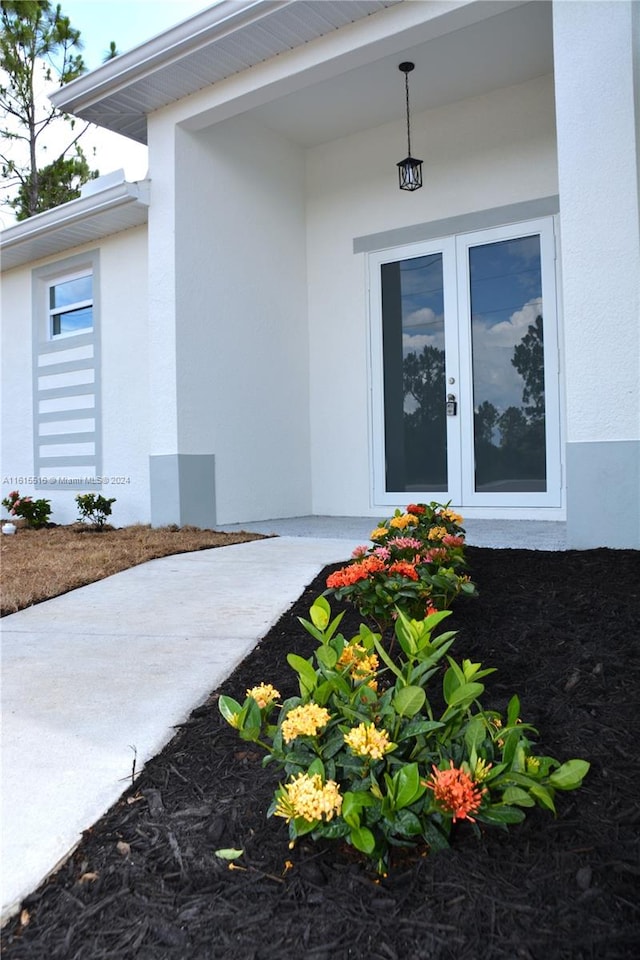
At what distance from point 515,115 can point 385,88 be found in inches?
48.0

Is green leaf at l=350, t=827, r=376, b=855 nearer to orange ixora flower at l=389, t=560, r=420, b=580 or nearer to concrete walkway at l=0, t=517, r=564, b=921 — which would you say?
concrete walkway at l=0, t=517, r=564, b=921

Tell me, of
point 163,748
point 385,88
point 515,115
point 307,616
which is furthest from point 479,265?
point 163,748

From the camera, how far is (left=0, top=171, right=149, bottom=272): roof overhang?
21.1 feet

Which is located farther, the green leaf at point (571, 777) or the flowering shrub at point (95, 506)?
the flowering shrub at point (95, 506)

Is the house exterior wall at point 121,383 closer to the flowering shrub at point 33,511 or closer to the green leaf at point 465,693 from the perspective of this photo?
the flowering shrub at point 33,511

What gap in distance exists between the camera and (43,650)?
2770 mm

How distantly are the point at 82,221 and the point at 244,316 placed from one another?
1903 mm

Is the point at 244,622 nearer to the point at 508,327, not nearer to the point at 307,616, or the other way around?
the point at 307,616

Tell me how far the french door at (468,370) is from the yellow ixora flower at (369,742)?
203 inches

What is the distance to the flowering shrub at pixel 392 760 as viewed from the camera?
133 centimetres

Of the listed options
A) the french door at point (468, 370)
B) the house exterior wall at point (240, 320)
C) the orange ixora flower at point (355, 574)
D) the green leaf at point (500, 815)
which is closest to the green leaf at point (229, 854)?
the green leaf at point (500, 815)

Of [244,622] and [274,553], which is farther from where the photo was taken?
[274,553]

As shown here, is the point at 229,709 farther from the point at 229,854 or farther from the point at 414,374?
the point at 414,374

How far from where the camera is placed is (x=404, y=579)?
230cm
